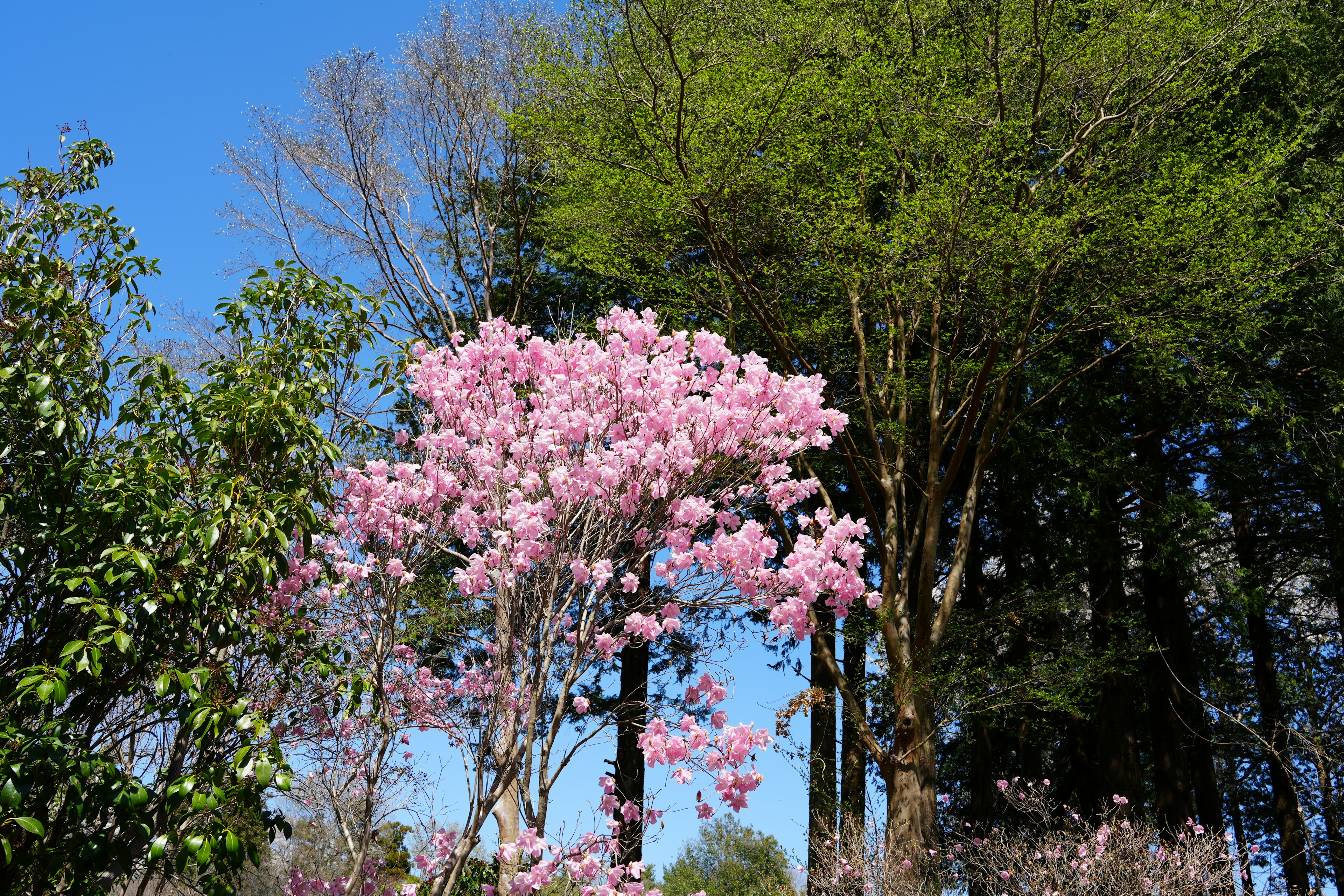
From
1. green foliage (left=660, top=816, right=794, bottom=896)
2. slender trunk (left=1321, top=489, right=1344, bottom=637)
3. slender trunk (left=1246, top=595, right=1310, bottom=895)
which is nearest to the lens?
slender trunk (left=1321, top=489, right=1344, bottom=637)

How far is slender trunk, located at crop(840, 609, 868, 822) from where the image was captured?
1057 cm

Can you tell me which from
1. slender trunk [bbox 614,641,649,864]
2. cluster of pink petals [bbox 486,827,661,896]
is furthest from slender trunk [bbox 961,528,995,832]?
cluster of pink petals [bbox 486,827,661,896]

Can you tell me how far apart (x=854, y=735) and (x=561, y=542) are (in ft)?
27.9

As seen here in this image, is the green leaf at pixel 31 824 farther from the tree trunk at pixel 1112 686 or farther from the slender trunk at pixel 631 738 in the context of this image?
the tree trunk at pixel 1112 686

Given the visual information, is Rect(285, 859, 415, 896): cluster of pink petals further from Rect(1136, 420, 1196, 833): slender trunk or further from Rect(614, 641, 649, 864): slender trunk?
Rect(1136, 420, 1196, 833): slender trunk

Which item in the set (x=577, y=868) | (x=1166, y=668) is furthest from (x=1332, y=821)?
(x=577, y=868)

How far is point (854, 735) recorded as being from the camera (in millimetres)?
12508

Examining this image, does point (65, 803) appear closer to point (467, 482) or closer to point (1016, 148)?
point (467, 482)

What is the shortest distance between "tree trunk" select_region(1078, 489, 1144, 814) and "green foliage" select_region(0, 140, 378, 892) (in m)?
10.0

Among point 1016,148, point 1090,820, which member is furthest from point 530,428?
point 1090,820

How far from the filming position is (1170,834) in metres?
11.5

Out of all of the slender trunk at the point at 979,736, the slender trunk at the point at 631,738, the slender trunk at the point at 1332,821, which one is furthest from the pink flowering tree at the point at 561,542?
the slender trunk at the point at 979,736

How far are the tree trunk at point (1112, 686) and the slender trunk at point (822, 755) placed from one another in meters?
3.20

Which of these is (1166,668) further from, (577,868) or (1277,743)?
(577,868)
